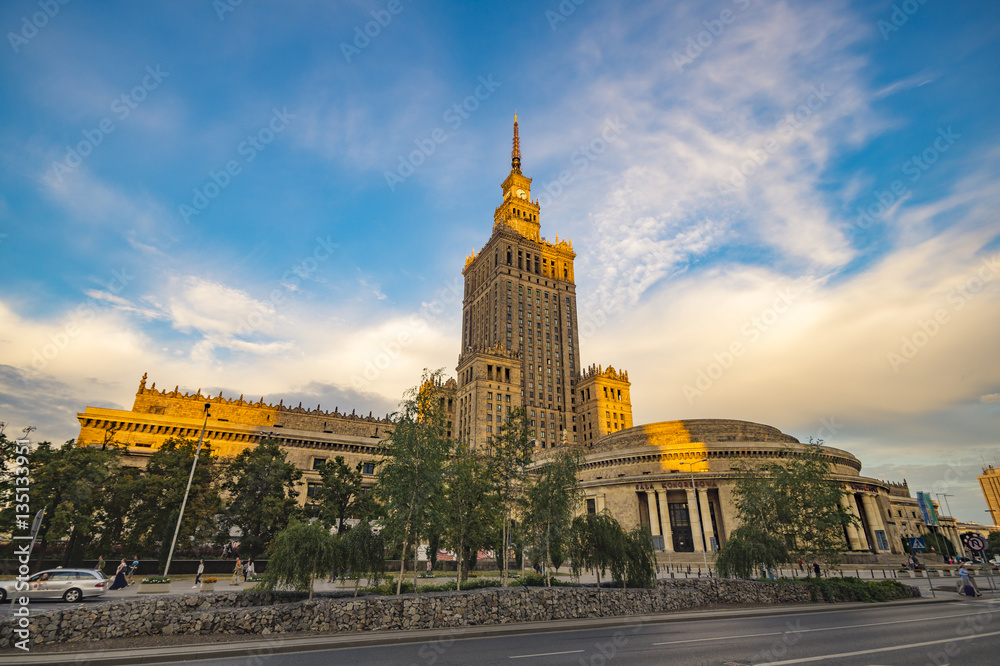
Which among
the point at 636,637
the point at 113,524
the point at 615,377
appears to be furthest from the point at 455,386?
the point at 636,637

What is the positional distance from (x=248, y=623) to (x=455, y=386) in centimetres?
13361

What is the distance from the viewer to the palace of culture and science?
71.8m

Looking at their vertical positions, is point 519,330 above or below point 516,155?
below

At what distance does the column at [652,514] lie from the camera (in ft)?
233

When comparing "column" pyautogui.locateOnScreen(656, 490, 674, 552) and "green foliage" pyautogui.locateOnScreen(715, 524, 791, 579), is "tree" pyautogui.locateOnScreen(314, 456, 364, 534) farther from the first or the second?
"column" pyautogui.locateOnScreen(656, 490, 674, 552)

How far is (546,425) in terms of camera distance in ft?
435

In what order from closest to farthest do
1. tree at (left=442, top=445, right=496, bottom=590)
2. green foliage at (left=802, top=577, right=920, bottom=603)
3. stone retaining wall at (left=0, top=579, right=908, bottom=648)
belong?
stone retaining wall at (left=0, top=579, right=908, bottom=648)
green foliage at (left=802, top=577, right=920, bottom=603)
tree at (left=442, top=445, right=496, bottom=590)

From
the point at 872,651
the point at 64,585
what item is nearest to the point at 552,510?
the point at 872,651

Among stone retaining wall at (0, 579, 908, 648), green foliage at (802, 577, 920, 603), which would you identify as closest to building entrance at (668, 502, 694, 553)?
green foliage at (802, 577, 920, 603)

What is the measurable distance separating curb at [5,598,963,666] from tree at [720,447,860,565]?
25.4 feet

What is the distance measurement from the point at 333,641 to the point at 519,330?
415 ft

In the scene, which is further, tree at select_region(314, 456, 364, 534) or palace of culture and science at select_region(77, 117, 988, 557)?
palace of culture and science at select_region(77, 117, 988, 557)

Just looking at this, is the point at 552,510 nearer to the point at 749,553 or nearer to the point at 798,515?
the point at 749,553

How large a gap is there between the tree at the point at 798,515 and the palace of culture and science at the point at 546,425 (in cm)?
701
